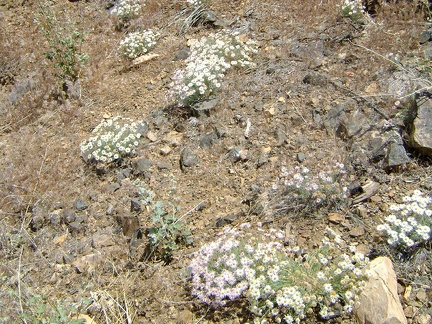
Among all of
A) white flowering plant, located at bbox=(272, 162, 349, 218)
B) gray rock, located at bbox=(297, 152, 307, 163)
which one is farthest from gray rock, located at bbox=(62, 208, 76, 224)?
gray rock, located at bbox=(297, 152, 307, 163)

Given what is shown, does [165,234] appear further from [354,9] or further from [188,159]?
[354,9]

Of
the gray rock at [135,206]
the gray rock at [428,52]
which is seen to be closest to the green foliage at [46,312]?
the gray rock at [135,206]

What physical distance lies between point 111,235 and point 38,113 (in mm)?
2856

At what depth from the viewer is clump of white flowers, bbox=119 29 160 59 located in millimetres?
6816

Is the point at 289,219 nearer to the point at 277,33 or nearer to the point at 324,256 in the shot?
the point at 324,256

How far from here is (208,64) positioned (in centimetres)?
579

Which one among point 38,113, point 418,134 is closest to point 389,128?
point 418,134

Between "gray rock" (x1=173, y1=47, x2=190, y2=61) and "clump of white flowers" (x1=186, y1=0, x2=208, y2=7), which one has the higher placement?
"clump of white flowers" (x1=186, y1=0, x2=208, y2=7)

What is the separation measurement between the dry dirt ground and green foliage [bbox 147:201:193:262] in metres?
0.08

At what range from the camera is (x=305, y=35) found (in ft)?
19.9

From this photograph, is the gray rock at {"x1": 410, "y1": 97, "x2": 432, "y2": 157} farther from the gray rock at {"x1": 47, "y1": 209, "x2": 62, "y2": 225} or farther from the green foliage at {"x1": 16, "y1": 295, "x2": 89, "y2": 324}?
the gray rock at {"x1": 47, "y1": 209, "x2": 62, "y2": 225}

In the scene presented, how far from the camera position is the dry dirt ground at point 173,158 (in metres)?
4.03

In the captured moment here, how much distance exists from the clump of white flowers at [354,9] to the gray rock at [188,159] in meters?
2.86

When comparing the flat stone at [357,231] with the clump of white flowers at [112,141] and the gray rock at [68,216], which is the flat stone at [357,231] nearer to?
the clump of white flowers at [112,141]
